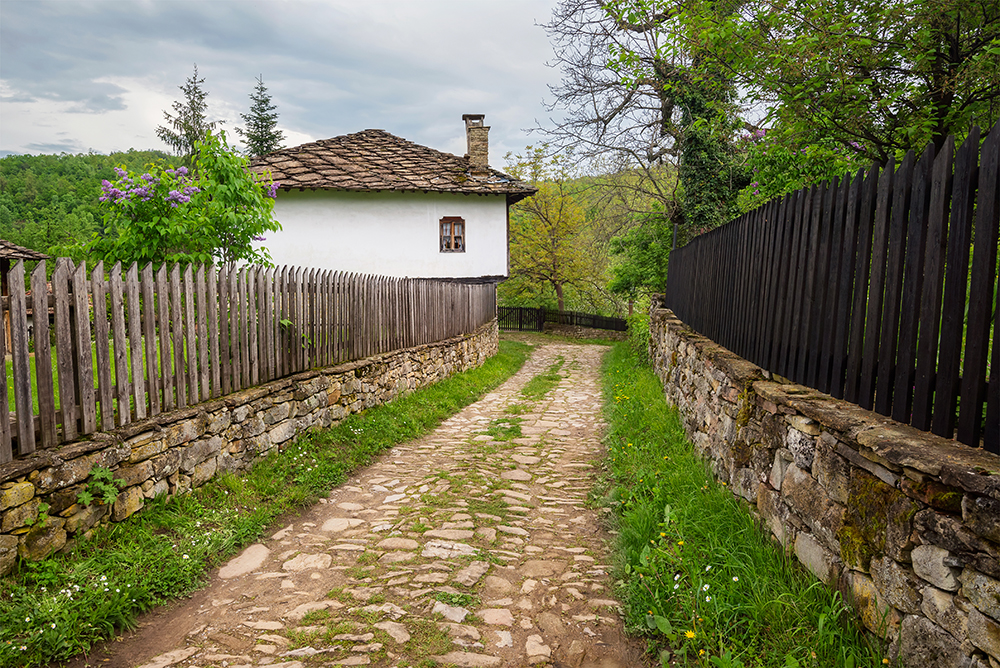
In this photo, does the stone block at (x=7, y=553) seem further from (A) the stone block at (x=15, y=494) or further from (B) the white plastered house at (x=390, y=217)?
(B) the white plastered house at (x=390, y=217)

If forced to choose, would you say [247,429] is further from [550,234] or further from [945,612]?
[550,234]

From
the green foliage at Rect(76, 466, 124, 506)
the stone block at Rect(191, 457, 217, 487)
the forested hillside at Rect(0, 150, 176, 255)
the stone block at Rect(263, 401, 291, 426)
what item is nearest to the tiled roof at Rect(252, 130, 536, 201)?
the stone block at Rect(263, 401, 291, 426)

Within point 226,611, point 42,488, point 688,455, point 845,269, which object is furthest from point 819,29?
point 42,488

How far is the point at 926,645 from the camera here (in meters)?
1.94

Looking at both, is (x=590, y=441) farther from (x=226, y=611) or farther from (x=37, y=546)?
(x=37, y=546)

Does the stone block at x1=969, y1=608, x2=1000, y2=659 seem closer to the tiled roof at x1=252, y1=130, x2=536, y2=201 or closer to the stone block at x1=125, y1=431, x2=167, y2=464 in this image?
the stone block at x1=125, y1=431, x2=167, y2=464

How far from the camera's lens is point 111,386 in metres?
3.77

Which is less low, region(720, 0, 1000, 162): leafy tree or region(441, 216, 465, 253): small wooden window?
region(720, 0, 1000, 162): leafy tree

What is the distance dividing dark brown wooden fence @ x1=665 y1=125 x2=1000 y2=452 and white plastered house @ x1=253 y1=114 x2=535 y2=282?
1396 cm

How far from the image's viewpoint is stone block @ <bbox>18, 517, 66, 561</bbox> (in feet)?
9.88

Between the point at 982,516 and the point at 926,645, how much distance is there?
56 cm

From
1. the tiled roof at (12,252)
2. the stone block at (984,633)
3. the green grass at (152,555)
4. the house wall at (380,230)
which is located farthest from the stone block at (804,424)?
the tiled roof at (12,252)

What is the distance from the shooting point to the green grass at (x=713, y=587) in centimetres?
234

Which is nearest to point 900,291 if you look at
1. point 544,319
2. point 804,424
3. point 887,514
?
point 804,424
